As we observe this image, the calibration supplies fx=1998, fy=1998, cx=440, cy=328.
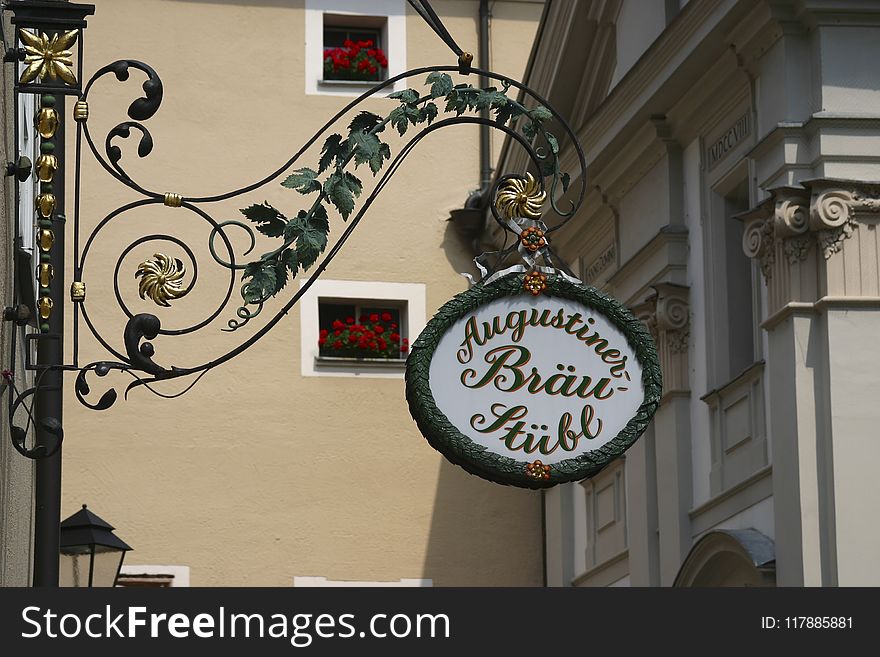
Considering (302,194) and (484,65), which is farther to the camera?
(484,65)

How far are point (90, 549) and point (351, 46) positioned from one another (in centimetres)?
1041

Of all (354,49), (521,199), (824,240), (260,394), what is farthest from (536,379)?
(354,49)

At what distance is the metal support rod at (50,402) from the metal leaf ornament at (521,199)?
149 centimetres

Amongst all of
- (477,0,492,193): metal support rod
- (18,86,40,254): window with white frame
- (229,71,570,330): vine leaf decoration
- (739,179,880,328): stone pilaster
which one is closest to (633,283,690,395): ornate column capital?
(739,179,880,328): stone pilaster

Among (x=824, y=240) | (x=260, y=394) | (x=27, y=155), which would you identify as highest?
(x=260, y=394)

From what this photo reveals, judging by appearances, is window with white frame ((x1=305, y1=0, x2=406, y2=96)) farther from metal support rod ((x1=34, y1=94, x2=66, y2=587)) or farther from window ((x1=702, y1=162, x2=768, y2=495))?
metal support rod ((x1=34, y1=94, x2=66, y2=587))

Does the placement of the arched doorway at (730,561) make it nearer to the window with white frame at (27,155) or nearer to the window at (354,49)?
the window with white frame at (27,155)

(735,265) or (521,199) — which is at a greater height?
(735,265)

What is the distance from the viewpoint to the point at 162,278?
21.7ft

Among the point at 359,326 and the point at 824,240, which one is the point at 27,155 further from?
the point at 359,326

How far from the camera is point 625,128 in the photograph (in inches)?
658

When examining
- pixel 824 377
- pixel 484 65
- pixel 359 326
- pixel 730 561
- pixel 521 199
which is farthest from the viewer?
pixel 484 65

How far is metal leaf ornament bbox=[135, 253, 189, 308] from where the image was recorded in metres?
6.57

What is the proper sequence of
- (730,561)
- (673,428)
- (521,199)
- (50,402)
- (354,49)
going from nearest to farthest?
1. (50,402)
2. (521,199)
3. (730,561)
4. (673,428)
5. (354,49)
